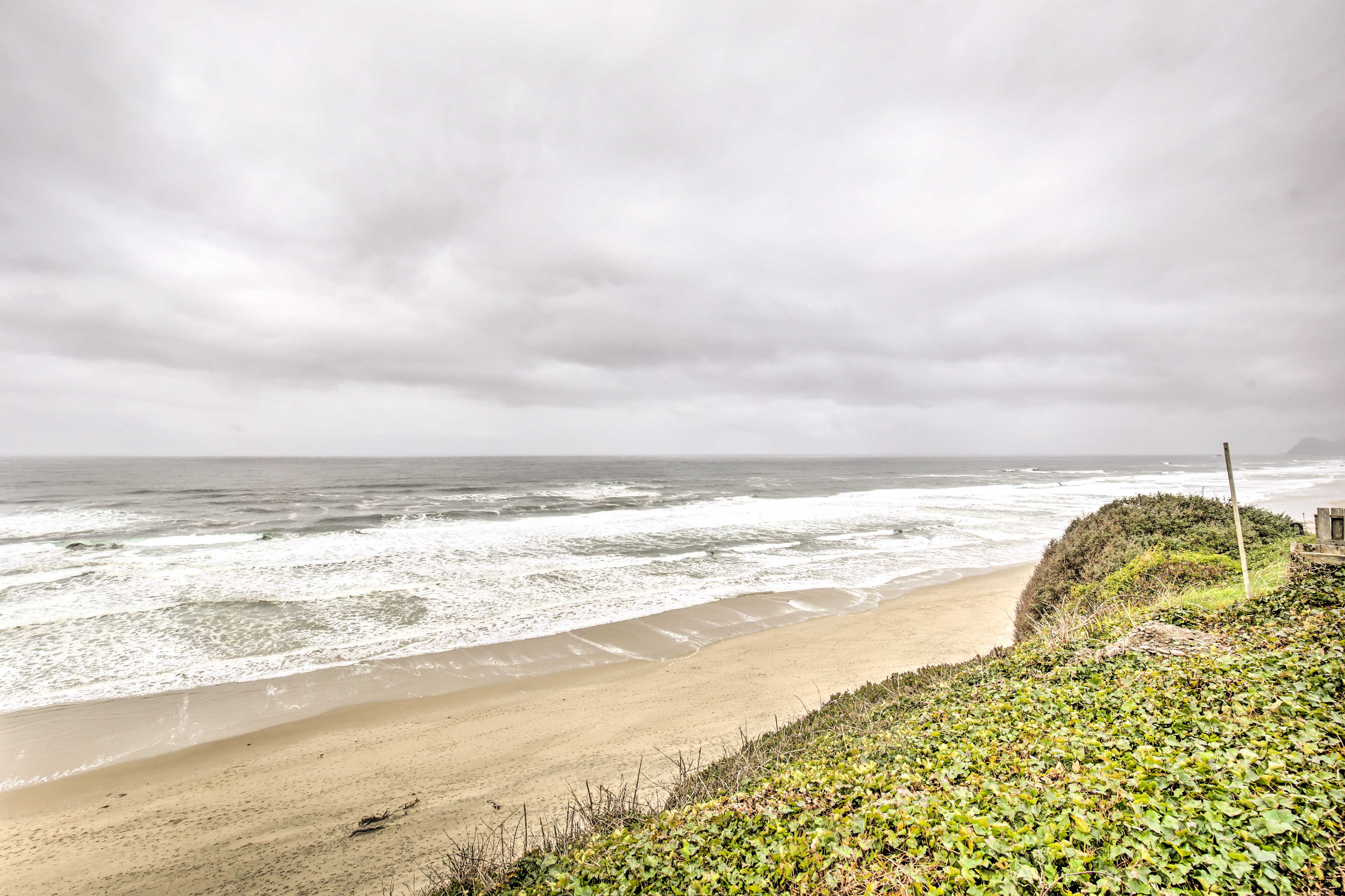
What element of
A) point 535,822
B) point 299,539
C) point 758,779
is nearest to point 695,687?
point 535,822

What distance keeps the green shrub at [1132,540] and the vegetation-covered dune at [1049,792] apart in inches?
196

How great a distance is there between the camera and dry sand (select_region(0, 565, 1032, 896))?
22.5 feet

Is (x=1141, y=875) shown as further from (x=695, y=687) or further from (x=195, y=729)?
(x=195, y=729)

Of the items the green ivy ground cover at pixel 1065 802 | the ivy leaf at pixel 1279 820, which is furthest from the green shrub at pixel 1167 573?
the ivy leaf at pixel 1279 820

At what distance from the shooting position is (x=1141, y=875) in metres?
3.37

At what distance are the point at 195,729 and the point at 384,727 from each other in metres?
3.76

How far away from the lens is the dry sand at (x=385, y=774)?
686 cm

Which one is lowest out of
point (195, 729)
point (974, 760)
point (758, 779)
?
point (195, 729)

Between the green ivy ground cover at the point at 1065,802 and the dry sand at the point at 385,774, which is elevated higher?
the green ivy ground cover at the point at 1065,802

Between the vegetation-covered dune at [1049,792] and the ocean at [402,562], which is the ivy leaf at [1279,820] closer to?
the vegetation-covered dune at [1049,792]

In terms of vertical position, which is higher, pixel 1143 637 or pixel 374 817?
pixel 1143 637

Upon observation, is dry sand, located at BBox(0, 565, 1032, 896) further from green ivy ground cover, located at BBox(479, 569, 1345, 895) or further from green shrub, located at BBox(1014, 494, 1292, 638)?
green ivy ground cover, located at BBox(479, 569, 1345, 895)

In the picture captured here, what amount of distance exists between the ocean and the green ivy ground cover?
976 cm

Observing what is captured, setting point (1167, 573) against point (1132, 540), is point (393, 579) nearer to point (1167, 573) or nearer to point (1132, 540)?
point (1167, 573)
